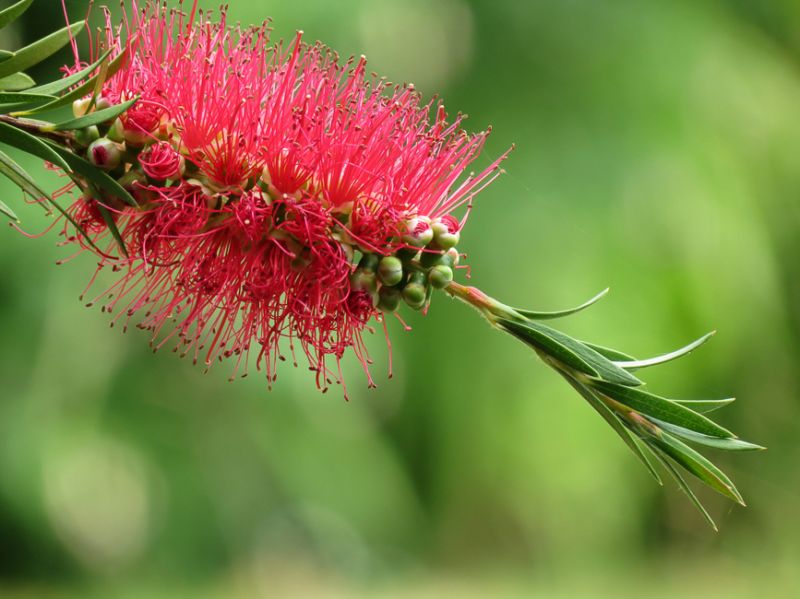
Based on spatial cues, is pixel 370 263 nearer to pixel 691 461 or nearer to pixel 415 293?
pixel 415 293

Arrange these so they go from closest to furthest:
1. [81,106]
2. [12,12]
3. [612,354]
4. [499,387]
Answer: [12,12]
[81,106]
[612,354]
[499,387]

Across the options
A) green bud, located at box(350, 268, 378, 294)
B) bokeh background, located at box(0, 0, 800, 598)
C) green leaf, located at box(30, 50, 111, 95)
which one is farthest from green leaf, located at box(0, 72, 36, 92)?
bokeh background, located at box(0, 0, 800, 598)

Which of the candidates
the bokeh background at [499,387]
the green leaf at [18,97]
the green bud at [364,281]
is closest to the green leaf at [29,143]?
the green leaf at [18,97]

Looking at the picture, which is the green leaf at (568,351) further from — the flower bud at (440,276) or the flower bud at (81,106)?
the flower bud at (81,106)

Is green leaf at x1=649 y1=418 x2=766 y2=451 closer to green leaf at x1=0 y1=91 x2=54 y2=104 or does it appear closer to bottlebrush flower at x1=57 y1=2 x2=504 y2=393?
bottlebrush flower at x1=57 y1=2 x2=504 y2=393

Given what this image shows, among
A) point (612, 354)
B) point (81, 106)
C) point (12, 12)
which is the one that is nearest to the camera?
point (12, 12)

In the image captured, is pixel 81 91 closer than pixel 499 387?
Yes

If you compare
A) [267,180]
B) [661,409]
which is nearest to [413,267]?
[267,180]

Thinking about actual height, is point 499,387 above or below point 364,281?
above

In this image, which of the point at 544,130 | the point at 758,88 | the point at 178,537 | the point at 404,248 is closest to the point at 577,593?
the point at 178,537
